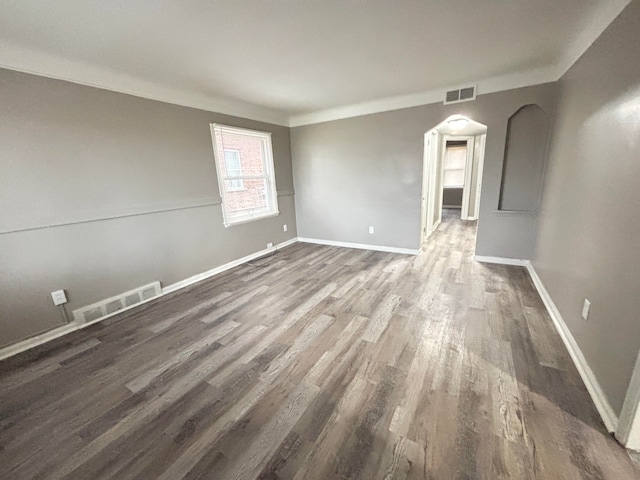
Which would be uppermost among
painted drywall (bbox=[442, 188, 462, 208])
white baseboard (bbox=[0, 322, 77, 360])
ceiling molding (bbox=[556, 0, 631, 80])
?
ceiling molding (bbox=[556, 0, 631, 80])

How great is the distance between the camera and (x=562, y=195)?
245 cm

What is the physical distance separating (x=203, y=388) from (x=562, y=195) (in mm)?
3526

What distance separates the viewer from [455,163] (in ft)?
28.1

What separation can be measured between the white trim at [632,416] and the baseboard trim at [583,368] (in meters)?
0.07

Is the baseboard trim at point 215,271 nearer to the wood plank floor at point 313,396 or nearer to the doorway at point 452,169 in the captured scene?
the wood plank floor at point 313,396

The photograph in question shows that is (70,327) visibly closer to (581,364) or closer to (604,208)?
(581,364)

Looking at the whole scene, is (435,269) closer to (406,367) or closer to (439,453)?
(406,367)

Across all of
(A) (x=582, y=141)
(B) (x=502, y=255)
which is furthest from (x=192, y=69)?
(B) (x=502, y=255)

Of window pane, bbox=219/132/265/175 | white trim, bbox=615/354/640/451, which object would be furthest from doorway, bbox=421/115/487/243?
white trim, bbox=615/354/640/451

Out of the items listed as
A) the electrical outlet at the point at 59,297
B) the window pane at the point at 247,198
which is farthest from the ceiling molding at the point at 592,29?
the electrical outlet at the point at 59,297

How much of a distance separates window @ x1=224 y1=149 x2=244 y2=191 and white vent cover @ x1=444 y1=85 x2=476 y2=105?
3.24 meters

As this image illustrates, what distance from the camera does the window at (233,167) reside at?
3959 mm

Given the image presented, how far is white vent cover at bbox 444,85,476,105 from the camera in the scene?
342 centimetres

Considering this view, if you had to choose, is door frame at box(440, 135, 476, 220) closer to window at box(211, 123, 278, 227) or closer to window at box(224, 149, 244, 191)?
window at box(211, 123, 278, 227)
